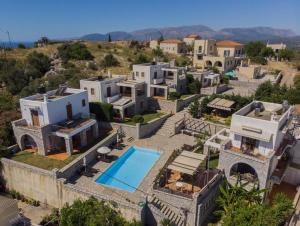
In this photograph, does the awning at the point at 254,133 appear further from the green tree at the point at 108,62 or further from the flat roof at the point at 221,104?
the green tree at the point at 108,62

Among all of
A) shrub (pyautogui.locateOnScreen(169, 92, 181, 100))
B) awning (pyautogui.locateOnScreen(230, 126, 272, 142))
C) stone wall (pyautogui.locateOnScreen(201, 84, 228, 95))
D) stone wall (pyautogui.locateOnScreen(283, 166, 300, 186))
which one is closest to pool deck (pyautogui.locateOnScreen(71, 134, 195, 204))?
awning (pyautogui.locateOnScreen(230, 126, 272, 142))

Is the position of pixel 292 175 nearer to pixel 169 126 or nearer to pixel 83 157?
pixel 169 126

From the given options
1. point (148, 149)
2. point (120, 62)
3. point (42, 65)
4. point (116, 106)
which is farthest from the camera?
point (120, 62)

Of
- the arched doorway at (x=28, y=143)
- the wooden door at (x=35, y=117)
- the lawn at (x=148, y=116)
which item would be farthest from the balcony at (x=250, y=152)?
the arched doorway at (x=28, y=143)

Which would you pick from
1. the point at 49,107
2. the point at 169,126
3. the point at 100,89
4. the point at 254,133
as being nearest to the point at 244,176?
the point at 254,133

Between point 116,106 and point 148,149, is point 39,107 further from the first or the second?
point 148,149

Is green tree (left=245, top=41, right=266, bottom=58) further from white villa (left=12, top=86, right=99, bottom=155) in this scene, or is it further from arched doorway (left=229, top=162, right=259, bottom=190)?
white villa (left=12, top=86, right=99, bottom=155)

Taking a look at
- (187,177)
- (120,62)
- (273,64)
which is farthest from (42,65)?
(273,64)
